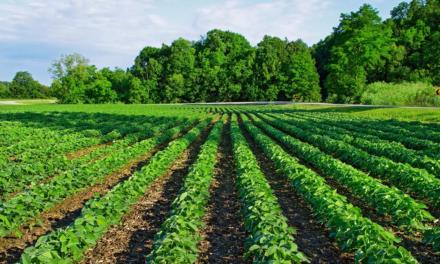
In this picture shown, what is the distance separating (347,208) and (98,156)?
11.7 metres

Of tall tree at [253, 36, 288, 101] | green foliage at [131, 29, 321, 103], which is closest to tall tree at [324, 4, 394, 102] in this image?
green foliage at [131, 29, 321, 103]

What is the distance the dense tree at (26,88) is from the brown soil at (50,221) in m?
132

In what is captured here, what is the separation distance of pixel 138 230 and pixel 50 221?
7.24ft

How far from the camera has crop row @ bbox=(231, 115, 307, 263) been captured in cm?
549

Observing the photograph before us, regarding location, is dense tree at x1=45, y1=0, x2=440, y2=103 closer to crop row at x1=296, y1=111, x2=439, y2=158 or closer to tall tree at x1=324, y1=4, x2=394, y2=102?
tall tree at x1=324, y1=4, x2=394, y2=102

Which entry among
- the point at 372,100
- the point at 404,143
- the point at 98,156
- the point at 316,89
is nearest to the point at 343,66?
the point at 372,100

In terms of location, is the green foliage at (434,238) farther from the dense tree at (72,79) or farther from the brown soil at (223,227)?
the dense tree at (72,79)

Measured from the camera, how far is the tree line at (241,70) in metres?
71.3

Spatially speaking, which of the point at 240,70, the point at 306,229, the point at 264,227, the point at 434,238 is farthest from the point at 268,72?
the point at 264,227

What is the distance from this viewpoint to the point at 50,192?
30.6ft

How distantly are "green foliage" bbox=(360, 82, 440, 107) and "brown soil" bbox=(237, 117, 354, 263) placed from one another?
35068 mm

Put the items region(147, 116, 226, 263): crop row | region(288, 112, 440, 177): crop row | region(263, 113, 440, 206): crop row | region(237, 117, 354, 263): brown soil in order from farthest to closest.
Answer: region(288, 112, 440, 177): crop row → region(263, 113, 440, 206): crop row → region(237, 117, 354, 263): brown soil → region(147, 116, 226, 263): crop row

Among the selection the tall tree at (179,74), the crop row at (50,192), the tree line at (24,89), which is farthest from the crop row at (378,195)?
the tree line at (24,89)

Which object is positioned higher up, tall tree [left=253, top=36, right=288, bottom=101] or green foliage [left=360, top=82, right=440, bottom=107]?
tall tree [left=253, top=36, right=288, bottom=101]
